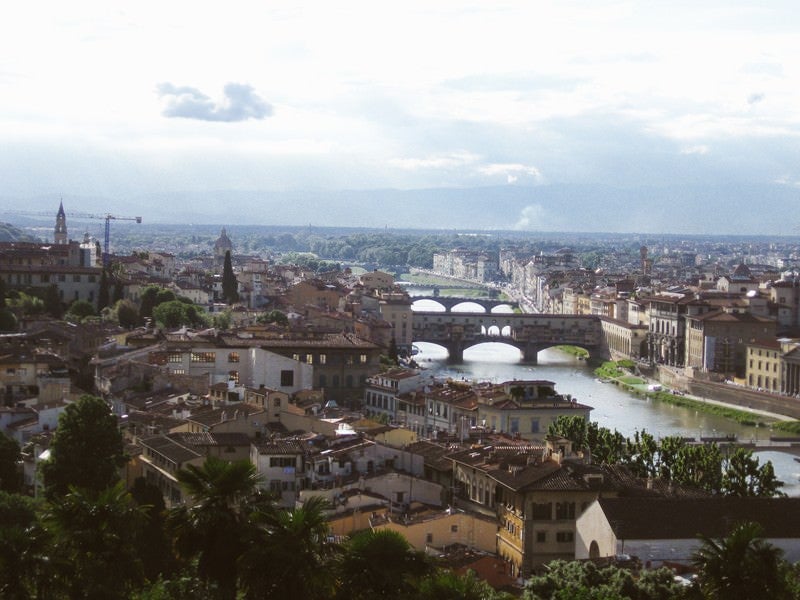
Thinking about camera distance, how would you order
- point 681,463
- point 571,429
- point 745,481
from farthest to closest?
point 571,429, point 681,463, point 745,481

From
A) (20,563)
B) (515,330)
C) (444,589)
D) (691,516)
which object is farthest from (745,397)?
(20,563)

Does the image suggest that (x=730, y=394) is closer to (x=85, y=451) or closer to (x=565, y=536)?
(x=565, y=536)

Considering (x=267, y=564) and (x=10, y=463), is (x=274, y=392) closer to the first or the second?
(x=10, y=463)

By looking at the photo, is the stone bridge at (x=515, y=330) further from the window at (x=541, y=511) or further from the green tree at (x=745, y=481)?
the window at (x=541, y=511)

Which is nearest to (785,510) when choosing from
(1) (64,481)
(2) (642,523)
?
(2) (642,523)

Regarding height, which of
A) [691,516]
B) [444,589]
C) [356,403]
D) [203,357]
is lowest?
[356,403]

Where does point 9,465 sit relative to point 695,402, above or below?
above

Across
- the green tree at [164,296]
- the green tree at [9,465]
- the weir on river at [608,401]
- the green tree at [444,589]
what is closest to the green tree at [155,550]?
the green tree at [9,465]
